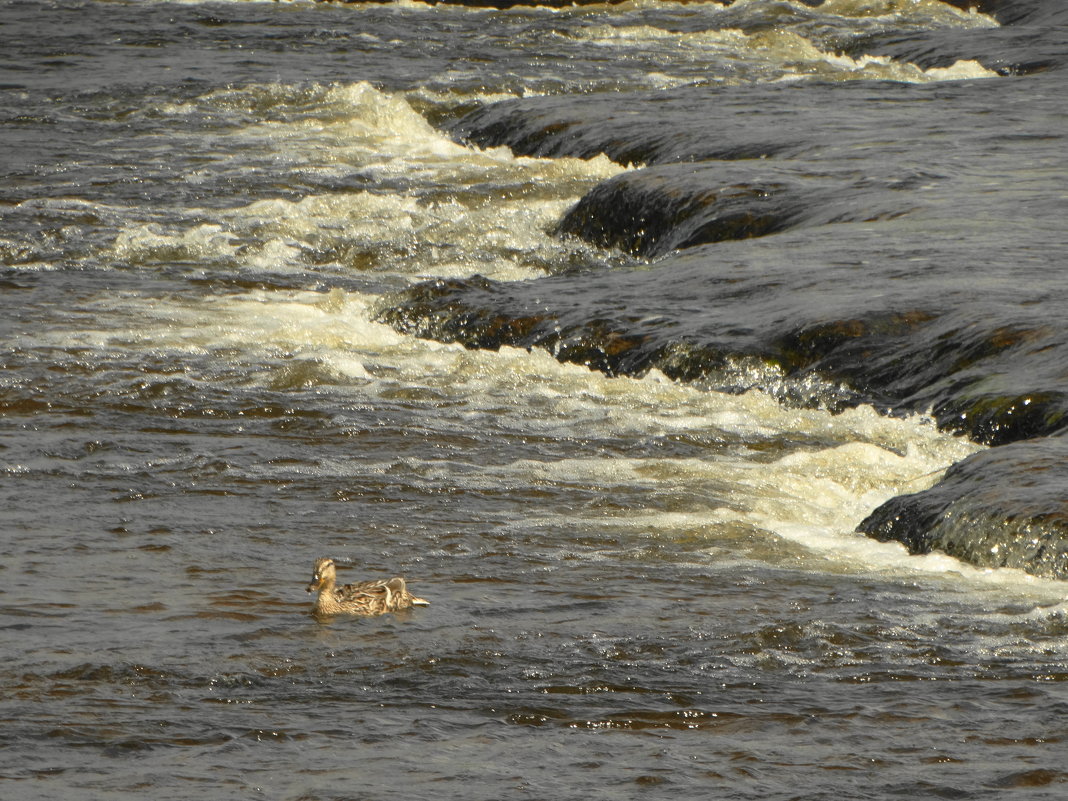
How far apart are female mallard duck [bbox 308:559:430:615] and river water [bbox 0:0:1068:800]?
74 millimetres

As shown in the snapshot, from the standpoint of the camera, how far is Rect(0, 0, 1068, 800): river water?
5336 mm

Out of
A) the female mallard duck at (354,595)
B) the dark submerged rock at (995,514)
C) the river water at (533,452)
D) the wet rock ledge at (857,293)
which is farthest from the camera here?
the wet rock ledge at (857,293)

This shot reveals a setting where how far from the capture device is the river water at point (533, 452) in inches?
210

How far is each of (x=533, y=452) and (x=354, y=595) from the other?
278 centimetres

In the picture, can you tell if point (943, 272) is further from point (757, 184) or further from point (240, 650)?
point (240, 650)

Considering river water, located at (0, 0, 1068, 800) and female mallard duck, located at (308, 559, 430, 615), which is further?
female mallard duck, located at (308, 559, 430, 615)

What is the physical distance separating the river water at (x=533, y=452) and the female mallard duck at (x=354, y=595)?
0.24 feet

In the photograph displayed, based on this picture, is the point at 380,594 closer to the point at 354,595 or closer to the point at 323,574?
the point at 354,595

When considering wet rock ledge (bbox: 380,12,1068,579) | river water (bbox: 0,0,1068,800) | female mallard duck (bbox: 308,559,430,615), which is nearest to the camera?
A: river water (bbox: 0,0,1068,800)

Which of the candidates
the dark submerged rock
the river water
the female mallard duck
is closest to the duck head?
the female mallard duck

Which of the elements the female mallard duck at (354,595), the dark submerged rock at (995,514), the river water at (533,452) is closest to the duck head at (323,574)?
the female mallard duck at (354,595)

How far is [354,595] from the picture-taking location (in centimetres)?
630

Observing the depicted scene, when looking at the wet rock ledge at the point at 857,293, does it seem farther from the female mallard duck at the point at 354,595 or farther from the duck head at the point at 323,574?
the duck head at the point at 323,574

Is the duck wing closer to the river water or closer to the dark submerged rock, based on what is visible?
the river water
